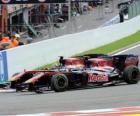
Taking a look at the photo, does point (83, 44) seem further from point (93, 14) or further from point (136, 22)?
point (93, 14)

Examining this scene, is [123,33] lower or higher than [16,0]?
lower

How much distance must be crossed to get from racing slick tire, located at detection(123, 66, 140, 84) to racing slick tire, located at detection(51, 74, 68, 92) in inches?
71.6

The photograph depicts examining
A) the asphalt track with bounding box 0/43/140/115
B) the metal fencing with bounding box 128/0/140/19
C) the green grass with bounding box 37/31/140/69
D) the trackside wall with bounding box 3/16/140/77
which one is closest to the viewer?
the asphalt track with bounding box 0/43/140/115

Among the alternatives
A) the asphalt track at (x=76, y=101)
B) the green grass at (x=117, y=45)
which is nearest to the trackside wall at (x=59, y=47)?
the green grass at (x=117, y=45)

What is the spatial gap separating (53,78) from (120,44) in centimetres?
1643

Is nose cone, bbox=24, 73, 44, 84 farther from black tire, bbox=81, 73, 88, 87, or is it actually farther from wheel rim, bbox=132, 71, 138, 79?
wheel rim, bbox=132, 71, 138, 79

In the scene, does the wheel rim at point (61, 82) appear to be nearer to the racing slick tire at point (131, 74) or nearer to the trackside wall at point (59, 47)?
the racing slick tire at point (131, 74)

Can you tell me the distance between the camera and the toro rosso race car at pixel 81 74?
15.1m

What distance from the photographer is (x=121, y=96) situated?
12844 millimetres

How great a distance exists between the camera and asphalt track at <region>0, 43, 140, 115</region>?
11.0m

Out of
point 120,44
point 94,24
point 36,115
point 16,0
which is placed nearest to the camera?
point 36,115

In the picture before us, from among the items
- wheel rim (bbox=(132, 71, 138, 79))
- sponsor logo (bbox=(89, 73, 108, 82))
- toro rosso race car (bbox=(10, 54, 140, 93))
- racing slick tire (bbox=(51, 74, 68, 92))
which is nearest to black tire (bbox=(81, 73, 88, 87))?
toro rosso race car (bbox=(10, 54, 140, 93))

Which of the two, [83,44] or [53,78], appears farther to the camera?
[83,44]

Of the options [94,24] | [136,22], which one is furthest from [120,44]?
[94,24]
